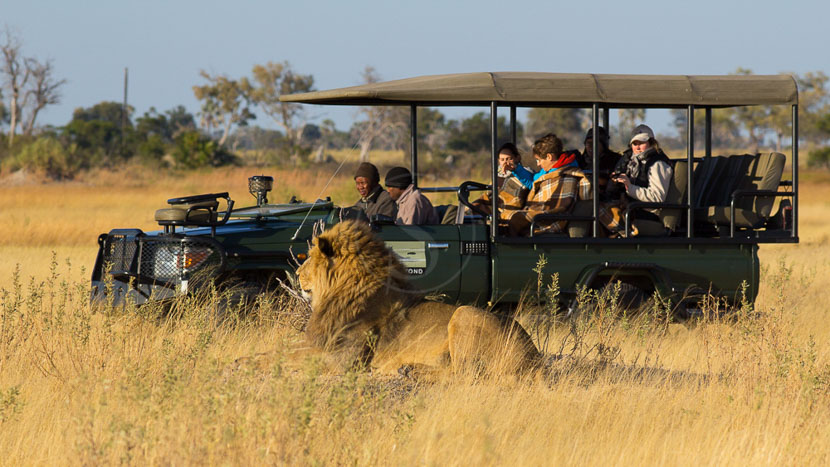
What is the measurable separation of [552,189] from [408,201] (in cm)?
107

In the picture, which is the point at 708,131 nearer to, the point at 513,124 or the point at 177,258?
the point at 513,124

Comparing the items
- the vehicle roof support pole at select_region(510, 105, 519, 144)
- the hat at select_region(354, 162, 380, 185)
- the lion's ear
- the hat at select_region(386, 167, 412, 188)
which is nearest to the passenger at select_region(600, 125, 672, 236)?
the vehicle roof support pole at select_region(510, 105, 519, 144)

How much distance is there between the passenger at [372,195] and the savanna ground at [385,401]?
3.70ft

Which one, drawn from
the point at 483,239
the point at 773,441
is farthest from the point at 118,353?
A: the point at 773,441

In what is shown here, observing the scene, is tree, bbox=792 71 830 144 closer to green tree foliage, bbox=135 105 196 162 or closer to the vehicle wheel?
green tree foliage, bbox=135 105 196 162

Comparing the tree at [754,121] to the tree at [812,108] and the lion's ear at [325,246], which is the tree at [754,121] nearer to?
the tree at [812,108]

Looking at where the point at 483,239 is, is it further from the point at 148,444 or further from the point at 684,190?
the point at 148,444

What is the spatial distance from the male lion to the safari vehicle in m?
1.43

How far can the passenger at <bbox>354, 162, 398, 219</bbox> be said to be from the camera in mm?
7688

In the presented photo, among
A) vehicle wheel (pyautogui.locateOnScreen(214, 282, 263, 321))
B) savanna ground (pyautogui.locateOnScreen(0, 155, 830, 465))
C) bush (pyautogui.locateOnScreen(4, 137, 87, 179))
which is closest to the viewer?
savanna ground (pyautogui.locateOnScreen(0, 155, 830, 465))

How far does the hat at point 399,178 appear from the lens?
7607mm

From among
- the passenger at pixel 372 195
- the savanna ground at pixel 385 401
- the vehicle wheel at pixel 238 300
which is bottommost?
the savanna ground at pixel 385 401

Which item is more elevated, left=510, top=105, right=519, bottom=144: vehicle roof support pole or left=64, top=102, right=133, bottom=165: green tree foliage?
left=64, top=102, right=133, bottom=165: green tree foliage

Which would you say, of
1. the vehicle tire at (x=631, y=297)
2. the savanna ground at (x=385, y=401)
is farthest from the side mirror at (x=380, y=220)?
the vehicle tire at (x=631, y=297)
